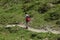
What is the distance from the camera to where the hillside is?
108 ft

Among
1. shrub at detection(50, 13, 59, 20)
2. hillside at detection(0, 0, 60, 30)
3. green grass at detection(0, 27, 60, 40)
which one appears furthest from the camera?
shrub at detection(50, 13, 59, 20)

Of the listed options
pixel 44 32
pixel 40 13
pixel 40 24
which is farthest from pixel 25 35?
pixel 40 13

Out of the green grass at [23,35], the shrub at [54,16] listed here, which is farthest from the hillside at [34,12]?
the green grass at [23,35]

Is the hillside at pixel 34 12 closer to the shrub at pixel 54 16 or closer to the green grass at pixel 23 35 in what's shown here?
the shrub at pixel 54 16

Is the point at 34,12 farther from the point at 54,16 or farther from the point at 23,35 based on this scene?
the point at 23,35

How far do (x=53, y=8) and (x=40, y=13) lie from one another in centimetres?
204

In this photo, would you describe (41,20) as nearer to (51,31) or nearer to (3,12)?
(51,31)

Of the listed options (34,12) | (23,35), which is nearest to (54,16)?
(34,12)

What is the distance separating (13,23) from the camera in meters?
33.9

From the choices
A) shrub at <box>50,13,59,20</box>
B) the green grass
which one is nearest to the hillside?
shrub at <box>50,13,59,20</box>

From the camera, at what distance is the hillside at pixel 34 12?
33.0m

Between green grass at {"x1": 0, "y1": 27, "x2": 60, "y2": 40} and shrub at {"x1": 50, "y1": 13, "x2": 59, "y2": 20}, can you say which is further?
shrub at {"x1": 50, "y1": 13, "x2": 59, "y2": 20}

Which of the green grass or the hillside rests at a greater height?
the green grass

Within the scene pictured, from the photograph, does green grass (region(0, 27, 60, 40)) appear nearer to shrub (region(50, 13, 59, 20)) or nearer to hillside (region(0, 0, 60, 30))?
hillside (region(0, 0, 60, 30))
